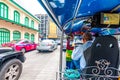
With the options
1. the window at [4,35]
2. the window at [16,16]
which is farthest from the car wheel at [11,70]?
the window at [16,16]

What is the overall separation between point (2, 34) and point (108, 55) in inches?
630

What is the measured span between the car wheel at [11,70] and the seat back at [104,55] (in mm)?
2962

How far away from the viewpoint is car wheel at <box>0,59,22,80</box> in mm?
4918

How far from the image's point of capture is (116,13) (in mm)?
2828

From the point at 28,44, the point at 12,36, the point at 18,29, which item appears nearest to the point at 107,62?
the point at 28,44

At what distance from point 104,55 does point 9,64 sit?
10.7ft

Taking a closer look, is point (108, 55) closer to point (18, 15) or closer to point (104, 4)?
point (104, 4)

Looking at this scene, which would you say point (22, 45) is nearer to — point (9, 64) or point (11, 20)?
point (11, 20)

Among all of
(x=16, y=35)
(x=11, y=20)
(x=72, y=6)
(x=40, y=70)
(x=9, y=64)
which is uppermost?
(x=11, y=20)

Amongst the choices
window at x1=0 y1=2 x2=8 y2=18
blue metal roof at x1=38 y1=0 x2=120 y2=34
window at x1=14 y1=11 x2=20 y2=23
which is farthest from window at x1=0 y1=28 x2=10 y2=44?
blue metal roof at x1=38 y1=0 x2=120 y2=34

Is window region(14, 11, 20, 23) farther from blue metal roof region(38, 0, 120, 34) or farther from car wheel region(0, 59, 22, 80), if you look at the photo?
blue metal roof region(38, 0, 120, 34)

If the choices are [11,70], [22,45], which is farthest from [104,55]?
[22,45]

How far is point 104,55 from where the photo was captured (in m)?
2.71

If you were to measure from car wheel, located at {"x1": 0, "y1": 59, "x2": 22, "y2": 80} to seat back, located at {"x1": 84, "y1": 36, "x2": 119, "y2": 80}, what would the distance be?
2.96m
